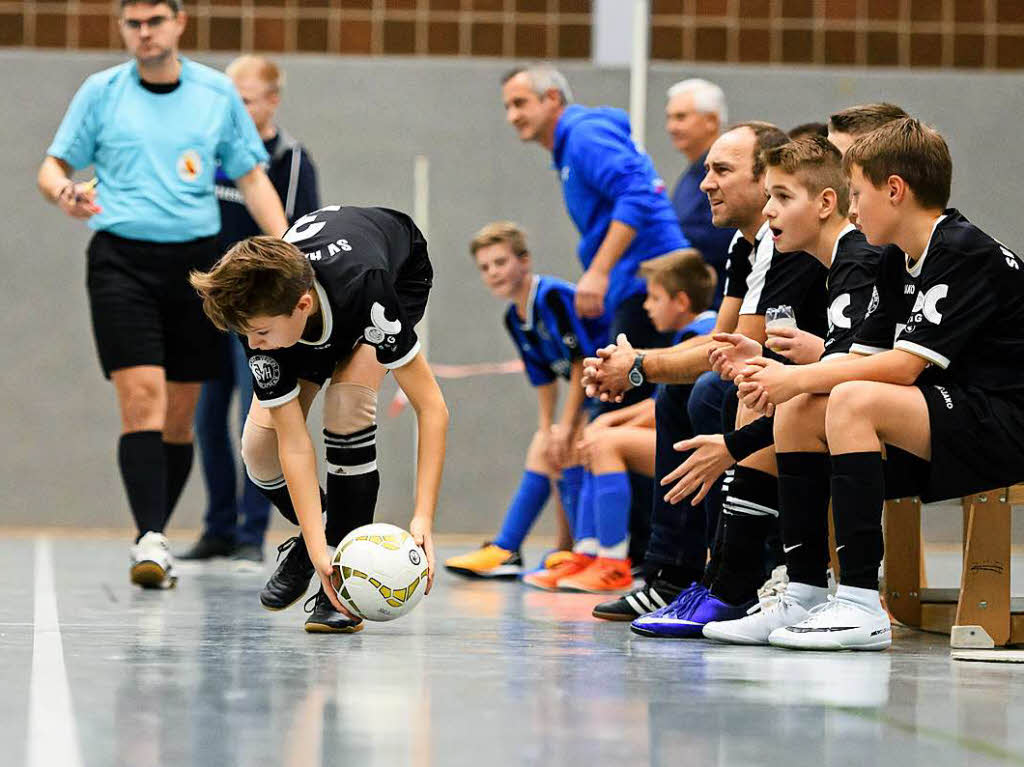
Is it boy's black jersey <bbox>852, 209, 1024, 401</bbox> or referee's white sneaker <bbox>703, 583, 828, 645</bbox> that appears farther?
referee's white sneaker <bbox>703, 583, 828, 645</bbox>

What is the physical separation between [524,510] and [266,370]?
2258 millimetres

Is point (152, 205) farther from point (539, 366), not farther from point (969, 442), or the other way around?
point (969, 442)

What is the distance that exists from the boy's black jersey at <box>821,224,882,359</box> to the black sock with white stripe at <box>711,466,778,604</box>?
0.33m

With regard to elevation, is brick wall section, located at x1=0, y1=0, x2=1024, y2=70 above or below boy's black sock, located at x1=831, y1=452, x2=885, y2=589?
above

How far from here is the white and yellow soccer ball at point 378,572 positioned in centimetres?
331

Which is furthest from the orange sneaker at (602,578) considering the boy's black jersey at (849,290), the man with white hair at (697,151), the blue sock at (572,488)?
the boy's black jersey at (849,290)

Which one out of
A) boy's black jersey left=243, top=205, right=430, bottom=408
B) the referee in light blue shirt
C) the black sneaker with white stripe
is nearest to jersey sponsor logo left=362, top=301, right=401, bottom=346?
boy's black jersey left=243, top=205, right=430, bottom=408

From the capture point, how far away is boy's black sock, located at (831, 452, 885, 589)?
10.2ft

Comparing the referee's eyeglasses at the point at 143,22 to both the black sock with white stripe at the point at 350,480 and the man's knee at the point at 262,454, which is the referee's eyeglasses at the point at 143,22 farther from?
the black sock with white stripe at the point at 350,480

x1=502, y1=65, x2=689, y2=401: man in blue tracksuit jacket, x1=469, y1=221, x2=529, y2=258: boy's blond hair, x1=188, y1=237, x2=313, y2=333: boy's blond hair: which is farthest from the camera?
x1=469, y1=221, x2=529, y2=258: boy's blond hair

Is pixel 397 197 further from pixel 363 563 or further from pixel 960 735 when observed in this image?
pixel 960 735

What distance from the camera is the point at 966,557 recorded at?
3287 mm

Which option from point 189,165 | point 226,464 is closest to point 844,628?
point 189,165

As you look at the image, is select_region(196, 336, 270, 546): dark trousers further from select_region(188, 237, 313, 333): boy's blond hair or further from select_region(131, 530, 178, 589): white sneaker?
select_region(188, 237, 313, 333): boy's blond hair
